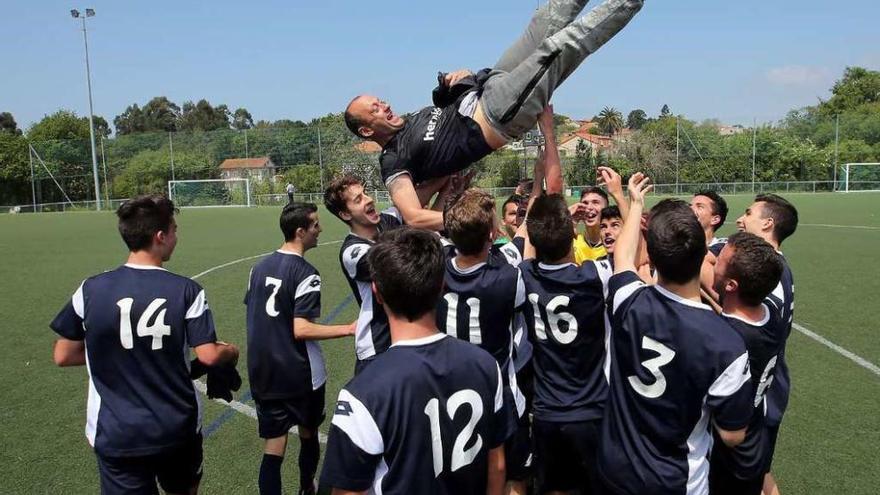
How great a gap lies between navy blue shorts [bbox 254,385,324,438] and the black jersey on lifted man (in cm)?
180

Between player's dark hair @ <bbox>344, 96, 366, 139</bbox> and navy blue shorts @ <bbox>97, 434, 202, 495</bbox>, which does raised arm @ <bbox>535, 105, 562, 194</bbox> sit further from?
navy blue shorts @ <bbox>97, 434, 202, 495</bbox>

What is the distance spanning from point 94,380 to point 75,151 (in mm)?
51997

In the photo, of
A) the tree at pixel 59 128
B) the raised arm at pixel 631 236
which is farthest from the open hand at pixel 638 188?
the tree at pixel 59 128

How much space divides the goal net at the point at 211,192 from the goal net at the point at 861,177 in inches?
1698

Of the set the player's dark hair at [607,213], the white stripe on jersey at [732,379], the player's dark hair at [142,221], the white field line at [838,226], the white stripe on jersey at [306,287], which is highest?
the player's dark hair at [142,221]

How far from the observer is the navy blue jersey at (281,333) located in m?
4.57

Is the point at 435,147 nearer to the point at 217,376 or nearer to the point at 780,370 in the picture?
the point at 217,376

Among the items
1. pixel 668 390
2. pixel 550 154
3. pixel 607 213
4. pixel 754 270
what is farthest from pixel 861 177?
pixel 668 390

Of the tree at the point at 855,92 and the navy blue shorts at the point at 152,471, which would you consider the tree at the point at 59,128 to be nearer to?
the navy blue shorts at the point at 152,471

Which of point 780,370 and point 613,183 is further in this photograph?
point 780,370

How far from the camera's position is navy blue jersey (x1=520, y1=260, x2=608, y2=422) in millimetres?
3727

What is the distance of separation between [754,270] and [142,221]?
10.6 ft

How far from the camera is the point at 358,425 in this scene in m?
2.20

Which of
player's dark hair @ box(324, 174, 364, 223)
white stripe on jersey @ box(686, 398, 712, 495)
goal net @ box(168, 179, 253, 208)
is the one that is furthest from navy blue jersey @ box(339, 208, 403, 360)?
goal net @ box(168, 179, 253, 208)
